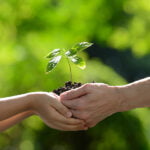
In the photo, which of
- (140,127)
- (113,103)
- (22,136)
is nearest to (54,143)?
(22,136)

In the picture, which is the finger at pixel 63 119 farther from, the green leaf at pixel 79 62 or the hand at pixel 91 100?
the green leaf at pixel 79 62

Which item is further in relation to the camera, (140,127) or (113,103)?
(140,127)

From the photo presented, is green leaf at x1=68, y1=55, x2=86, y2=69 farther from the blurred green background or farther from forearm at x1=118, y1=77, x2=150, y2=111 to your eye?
the blurred green background

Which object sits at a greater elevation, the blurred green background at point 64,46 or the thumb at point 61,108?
the thumb at point 61,108

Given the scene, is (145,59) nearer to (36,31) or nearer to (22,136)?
(36,31)

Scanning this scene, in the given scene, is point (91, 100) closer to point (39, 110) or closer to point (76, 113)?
point (76, 113)

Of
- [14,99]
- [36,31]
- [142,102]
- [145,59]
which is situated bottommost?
[145,59]

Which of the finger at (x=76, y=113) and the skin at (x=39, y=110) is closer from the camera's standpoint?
the skin at (x=39, y=110)

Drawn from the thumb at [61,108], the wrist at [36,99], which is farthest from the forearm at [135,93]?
the wrist at [36,99]
